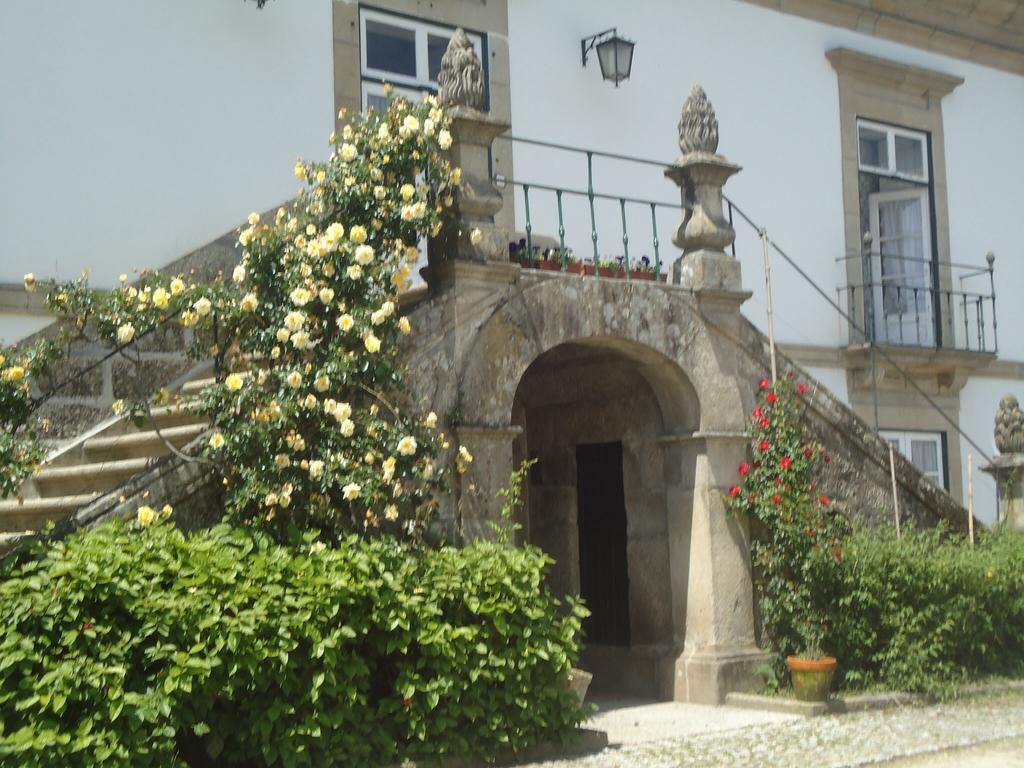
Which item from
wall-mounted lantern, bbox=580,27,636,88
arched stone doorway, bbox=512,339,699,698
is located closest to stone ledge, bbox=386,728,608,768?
arched stone doorway, bbox=512,339,699,698

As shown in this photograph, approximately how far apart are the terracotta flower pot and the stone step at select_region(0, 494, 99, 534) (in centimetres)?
393

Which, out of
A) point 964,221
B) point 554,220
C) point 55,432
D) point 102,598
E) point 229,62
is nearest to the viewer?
point 102,598

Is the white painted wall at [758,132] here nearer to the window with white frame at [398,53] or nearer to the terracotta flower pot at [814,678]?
the window with white frame at [398,53]

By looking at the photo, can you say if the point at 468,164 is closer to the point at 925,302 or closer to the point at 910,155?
the point at 925,302

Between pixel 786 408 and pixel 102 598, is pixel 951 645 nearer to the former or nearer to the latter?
pixel 786 408

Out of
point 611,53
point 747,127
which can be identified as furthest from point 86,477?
point 747,127

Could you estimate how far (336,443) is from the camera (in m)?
6.07

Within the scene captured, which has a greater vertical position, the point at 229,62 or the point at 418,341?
the point at 229,62

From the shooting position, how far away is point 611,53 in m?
9.92

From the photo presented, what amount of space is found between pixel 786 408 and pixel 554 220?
255 cm

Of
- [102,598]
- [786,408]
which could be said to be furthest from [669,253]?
[102,598]

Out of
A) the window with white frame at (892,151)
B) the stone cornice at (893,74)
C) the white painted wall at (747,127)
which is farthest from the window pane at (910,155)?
the stone cornice at (893,74)

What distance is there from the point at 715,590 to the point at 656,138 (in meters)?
4.07

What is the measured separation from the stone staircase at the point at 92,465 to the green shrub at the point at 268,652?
82 centimetres
